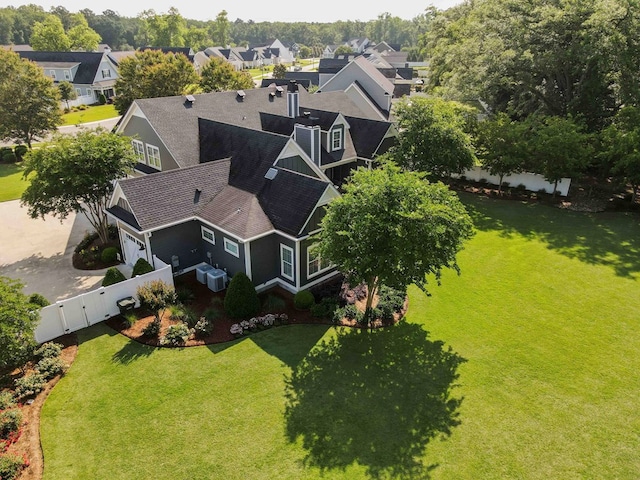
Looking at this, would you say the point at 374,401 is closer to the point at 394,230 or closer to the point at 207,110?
the point at 394,230

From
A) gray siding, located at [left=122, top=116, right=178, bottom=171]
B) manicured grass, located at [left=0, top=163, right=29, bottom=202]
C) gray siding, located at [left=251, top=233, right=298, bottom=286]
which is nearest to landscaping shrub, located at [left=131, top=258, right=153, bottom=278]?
gray siding, located at [left=251, top=233, right=298, bottom=286]

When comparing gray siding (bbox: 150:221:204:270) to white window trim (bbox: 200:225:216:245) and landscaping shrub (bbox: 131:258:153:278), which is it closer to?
white window trim (bbox: 200:225:216:245)

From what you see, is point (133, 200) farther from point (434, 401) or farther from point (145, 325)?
point (434, 401)

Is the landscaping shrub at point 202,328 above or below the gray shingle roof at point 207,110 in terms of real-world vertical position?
below

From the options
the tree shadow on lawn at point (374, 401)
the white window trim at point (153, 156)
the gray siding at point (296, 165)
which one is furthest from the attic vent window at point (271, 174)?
the white window trim at point (153, 156)

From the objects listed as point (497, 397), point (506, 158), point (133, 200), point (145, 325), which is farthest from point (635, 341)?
point (133, 200)

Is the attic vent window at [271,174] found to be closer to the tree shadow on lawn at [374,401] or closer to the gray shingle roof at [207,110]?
the gray shingle roof at [207,110]
